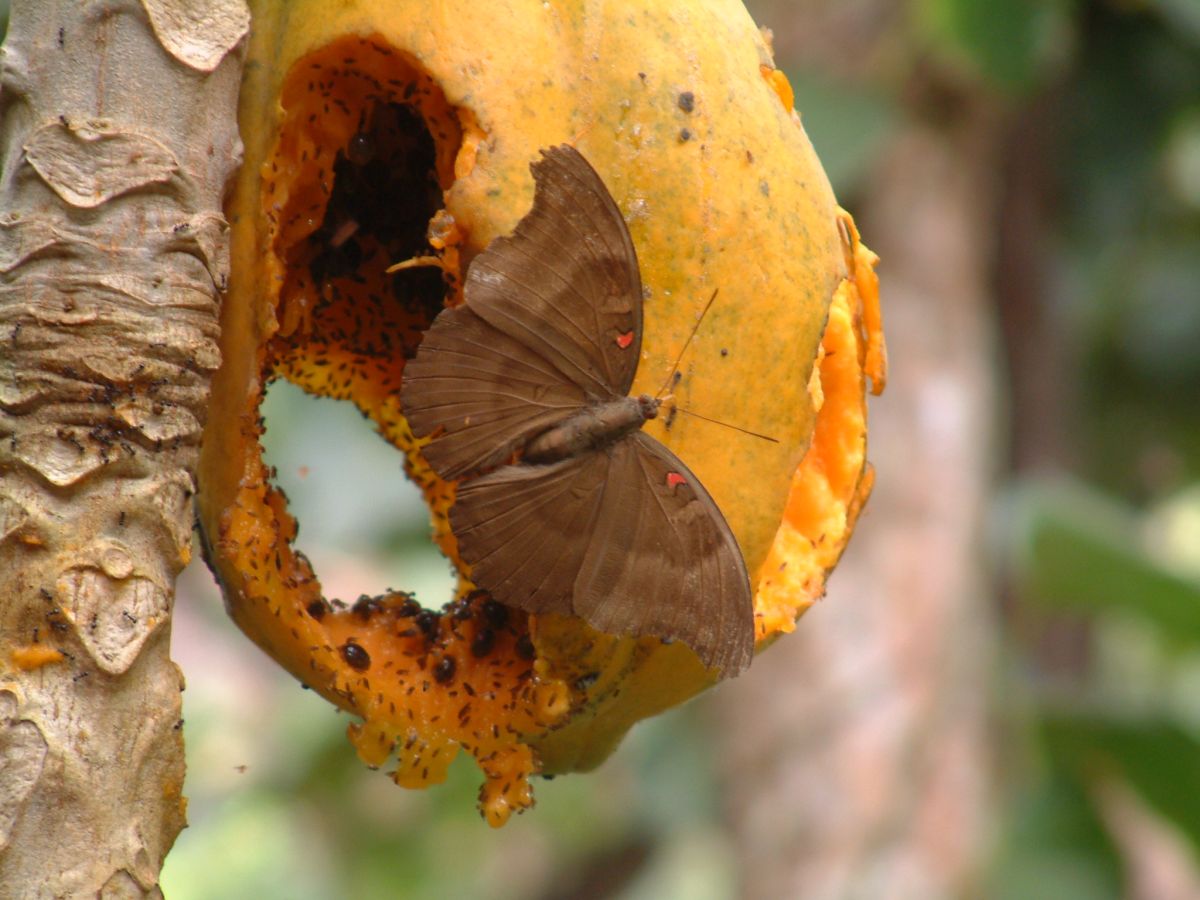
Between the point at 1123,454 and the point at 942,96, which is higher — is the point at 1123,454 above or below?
below

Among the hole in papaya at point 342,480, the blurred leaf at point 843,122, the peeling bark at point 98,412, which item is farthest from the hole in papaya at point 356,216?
the hole in papaya at point 342,480

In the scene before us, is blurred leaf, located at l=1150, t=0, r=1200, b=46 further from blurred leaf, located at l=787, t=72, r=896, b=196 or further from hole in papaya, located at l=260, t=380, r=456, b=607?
→ hole in papaya, located at l=260, t=380, r=456, b=607

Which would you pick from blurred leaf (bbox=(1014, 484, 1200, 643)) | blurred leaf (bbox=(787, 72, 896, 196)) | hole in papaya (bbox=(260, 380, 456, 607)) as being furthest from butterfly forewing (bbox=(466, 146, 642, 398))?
hole in papaya (bbox=(260, 380, 456, 607))

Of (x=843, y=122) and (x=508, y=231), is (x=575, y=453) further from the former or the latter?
(x=843, y=122)

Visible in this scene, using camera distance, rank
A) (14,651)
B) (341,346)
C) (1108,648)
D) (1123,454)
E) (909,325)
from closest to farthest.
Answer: (14,651) → (341,346) → (909,325) → (1123,454) → (1108,648)

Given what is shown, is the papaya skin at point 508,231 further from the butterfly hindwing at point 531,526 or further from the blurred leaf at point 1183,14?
the blurred leaf at point 1183,14

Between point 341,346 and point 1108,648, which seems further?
point 1108,648

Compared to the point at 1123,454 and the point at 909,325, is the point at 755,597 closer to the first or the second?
the point at 909,325

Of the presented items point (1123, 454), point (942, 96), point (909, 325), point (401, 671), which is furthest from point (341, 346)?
point (1123, 454)
